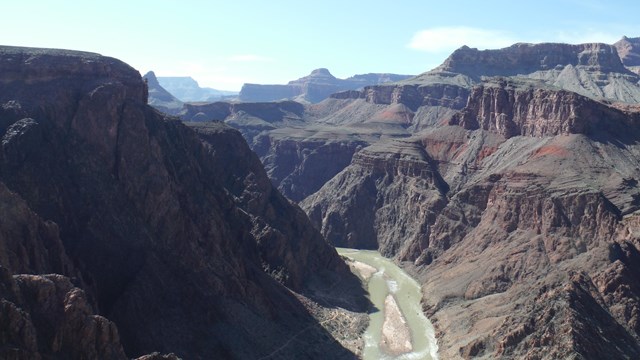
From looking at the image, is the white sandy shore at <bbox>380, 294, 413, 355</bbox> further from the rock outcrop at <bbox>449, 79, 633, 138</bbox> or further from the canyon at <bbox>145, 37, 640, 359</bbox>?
the rock outcrop at <bbox>449, 79, 633, 138</bbox>

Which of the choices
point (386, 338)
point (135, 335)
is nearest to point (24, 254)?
point (135, 335)

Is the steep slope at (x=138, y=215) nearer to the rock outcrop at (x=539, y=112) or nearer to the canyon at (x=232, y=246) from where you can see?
the canyon at (x=232, y=246)

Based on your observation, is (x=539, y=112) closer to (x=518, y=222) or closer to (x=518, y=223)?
(x=518, y=222)

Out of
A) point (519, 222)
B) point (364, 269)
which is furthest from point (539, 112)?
point (364, 269)

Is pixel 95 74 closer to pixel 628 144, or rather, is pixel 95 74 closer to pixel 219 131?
pixel 219 131

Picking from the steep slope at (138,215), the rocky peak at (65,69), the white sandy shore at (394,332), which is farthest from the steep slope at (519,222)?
the rocky peak at (65,69)

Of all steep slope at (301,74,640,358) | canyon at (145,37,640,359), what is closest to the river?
canyon at (145,37,640,359)
